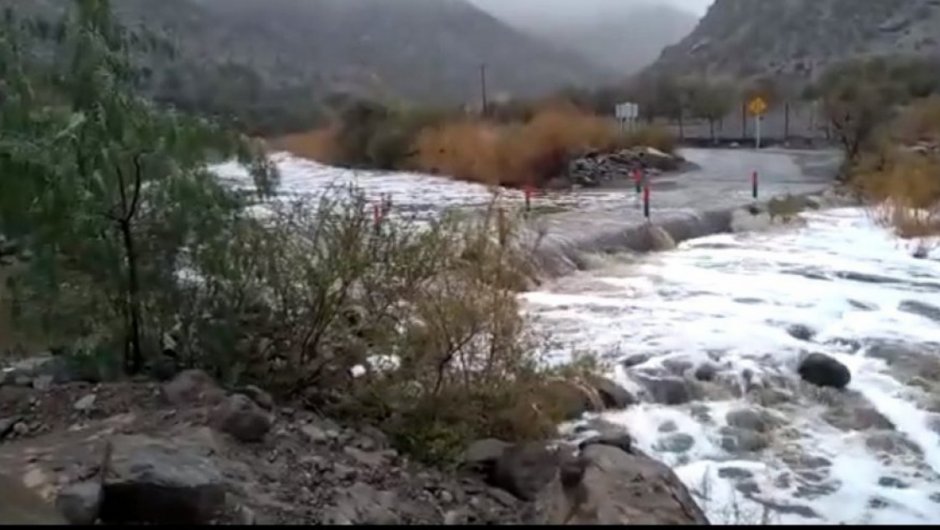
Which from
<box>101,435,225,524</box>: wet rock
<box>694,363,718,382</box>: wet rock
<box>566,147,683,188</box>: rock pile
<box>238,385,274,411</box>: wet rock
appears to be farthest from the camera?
<box>566,147,683,188</box>: rock pile

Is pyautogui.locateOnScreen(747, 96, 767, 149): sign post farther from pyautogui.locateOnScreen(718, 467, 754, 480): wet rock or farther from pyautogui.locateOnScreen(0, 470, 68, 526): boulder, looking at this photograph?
pyautogui.locateOnScreen(0, 470, 68, 526): boulder

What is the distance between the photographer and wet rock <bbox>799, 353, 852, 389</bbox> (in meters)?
11.2

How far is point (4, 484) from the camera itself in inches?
229

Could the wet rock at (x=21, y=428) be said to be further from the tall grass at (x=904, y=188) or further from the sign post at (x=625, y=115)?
the sign post at (x=625, y=115)

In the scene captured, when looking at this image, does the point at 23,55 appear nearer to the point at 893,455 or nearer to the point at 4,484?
the point at 4,484

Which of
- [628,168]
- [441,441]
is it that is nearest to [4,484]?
[441,441]

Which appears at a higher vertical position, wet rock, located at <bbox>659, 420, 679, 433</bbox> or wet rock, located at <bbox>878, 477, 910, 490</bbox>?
wet rock, located at <bbox>659, 420, 679, 433</bbox>

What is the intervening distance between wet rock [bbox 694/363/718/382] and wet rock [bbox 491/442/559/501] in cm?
446

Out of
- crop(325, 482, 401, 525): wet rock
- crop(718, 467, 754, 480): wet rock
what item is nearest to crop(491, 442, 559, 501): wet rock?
crop(325, 482, 401, 525): wet rock

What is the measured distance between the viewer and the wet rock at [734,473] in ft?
29.7

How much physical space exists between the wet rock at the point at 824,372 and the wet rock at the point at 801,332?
63.5 inches

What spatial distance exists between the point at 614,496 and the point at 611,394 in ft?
13.9

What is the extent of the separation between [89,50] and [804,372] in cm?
780

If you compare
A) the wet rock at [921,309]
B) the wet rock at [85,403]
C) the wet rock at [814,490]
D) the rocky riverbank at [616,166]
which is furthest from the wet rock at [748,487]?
the rocky riverbank at [616,166]
